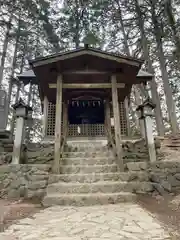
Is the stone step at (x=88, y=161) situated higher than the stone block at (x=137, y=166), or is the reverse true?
the stone step at (x=88, y=161)

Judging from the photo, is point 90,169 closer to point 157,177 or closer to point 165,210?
point 157,177

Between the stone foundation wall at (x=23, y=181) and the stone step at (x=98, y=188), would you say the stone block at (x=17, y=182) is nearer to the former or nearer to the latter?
the stone foundation wall at (x=23, y=181)

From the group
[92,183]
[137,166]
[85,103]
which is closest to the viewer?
[92,183]

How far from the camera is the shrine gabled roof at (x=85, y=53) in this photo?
5734 millimetres

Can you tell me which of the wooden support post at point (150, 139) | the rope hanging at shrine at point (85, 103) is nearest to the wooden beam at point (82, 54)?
the wooden support post at point (150, 139)

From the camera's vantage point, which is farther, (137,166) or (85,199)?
(137,166)

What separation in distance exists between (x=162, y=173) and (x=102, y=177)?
1.50 meters

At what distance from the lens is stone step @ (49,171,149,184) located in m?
4.73

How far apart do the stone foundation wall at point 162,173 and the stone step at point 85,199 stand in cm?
87

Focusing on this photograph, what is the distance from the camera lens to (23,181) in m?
4.65

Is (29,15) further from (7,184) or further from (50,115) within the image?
(7,184)

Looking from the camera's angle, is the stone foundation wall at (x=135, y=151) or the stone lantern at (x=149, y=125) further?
the stone foundation wall at (x=135, y=151)

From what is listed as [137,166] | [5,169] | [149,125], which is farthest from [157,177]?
[5,169]

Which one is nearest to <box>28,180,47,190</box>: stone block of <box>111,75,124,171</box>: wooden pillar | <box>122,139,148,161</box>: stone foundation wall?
<box>111,75,124,171</box>: wooden pillar
